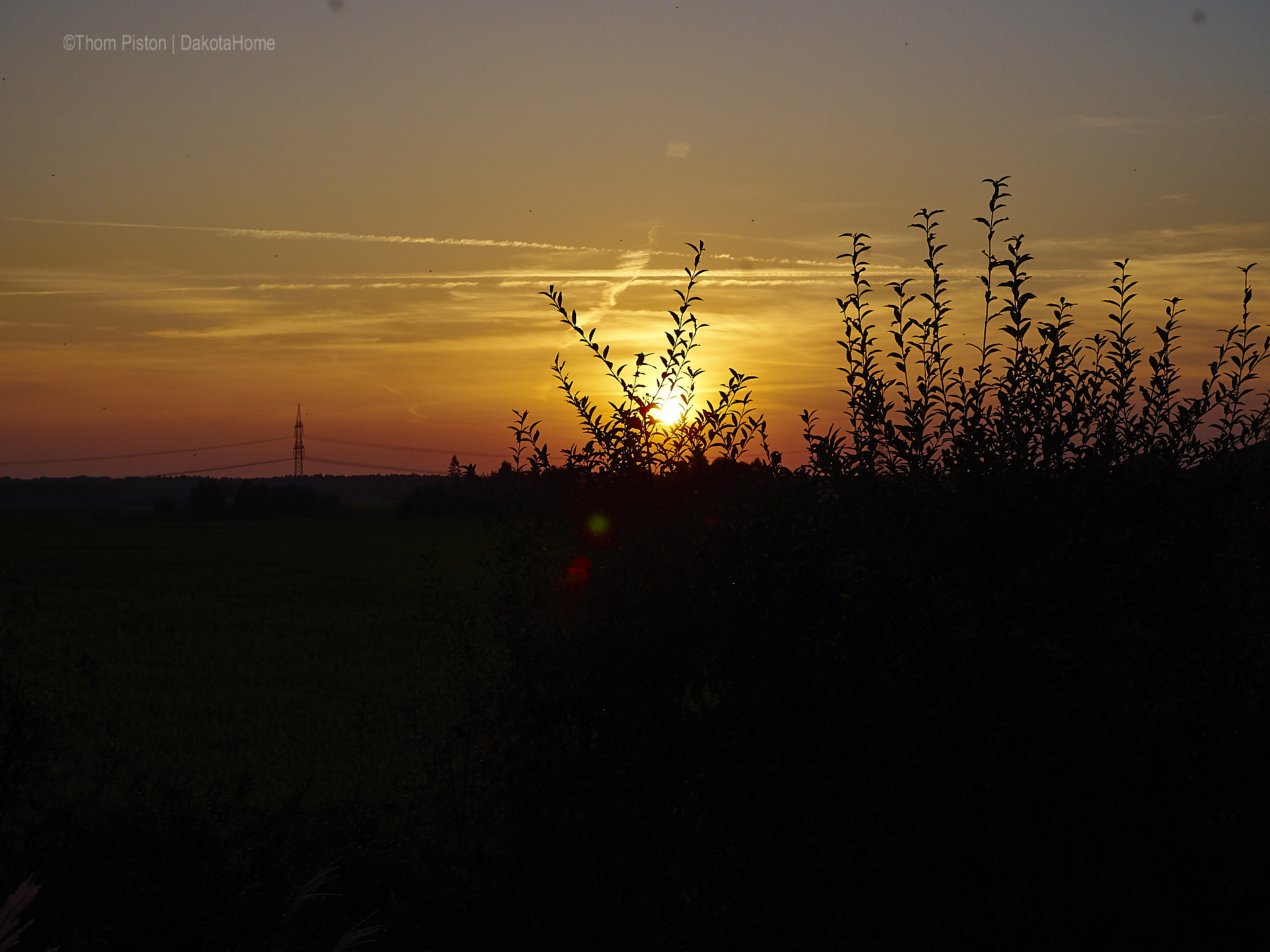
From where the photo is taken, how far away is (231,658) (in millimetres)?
22453

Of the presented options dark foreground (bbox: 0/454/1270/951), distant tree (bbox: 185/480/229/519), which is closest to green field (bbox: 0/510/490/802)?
dark foreground (bbox: 0/454/1270/951)

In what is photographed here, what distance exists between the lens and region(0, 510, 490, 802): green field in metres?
12.0

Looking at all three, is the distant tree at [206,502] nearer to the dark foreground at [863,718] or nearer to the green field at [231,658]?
the green field at [231,658]

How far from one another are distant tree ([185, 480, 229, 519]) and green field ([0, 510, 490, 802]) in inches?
1840

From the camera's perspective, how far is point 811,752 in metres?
4.17

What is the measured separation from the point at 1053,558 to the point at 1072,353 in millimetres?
1256

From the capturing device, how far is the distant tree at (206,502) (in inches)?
4082

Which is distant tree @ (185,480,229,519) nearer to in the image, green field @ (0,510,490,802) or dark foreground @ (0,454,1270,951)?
green field @ (0,510,490,802)

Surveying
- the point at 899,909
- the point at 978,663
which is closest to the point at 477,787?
the point at 899,909

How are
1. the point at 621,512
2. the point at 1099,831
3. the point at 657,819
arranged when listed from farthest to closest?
1. the point at 621,512
2. the point at 657,819
3. the point at 1099,831

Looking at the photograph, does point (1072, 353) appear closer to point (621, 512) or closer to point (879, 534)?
point (879, 534)

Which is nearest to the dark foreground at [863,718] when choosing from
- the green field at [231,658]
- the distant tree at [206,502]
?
the green field at [231,658]

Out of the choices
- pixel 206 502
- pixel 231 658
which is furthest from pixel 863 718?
pixel 206 502

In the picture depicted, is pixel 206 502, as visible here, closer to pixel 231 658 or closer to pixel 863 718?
pixel 231 658
